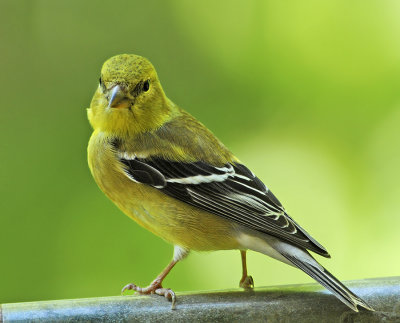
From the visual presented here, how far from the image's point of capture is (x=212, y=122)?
488 cm

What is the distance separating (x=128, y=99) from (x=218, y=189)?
26.4 inches

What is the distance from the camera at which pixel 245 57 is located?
5188 mm

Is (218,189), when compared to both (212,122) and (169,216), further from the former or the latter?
(212,122)

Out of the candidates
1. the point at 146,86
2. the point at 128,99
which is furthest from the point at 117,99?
the point at 146,86

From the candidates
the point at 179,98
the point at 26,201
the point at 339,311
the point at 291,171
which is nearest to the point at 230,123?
the point at 179,98

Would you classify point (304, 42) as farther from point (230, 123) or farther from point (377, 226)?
point (377, 226)

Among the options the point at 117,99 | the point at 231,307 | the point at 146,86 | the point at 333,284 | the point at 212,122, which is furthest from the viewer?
the point at 212,122

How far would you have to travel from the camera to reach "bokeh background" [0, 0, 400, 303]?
4.59 m

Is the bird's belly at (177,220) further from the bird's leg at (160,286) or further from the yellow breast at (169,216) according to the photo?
the bird's leg at (160,286)

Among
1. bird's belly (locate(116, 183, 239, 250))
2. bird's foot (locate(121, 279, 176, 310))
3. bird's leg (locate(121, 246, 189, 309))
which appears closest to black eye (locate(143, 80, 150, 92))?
bird's belly (locate(116, 183, 239, 250))

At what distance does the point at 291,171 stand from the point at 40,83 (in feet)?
6.36

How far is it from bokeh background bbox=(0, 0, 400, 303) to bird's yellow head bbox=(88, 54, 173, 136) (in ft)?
2.67

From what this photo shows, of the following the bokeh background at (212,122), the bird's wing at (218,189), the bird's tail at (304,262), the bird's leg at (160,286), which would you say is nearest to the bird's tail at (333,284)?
the bird's tail at (304,262)

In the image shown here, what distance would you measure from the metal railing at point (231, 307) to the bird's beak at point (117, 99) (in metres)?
1.00
